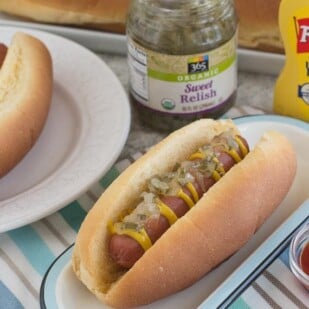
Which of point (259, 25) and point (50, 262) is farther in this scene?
point (259, 25)

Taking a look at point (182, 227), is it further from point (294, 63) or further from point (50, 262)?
point (294, 63)

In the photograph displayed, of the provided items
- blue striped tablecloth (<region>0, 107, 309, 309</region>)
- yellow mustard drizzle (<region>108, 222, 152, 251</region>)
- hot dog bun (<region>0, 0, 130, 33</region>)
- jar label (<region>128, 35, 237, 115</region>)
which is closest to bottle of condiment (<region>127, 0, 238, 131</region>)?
jar label (<region>128, 35, 237, 115</region>)

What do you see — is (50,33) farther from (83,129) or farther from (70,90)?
(83,129)

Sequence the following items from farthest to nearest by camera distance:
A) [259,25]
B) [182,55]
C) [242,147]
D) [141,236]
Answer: [259,25] → [182,55] → [242,147] → [141,236]

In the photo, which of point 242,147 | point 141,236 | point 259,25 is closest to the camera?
point 141,236

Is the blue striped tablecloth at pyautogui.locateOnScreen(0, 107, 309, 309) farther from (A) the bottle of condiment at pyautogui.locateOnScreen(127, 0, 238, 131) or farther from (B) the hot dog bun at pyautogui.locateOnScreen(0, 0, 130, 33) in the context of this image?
(B) the hot dog bun at pyautogui.locateOnScreen(0, 0, 130, 33)

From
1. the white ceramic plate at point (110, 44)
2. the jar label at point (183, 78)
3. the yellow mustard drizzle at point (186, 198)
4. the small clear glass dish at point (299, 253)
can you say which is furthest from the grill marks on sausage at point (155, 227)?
the white ceramic plate at point (110, 44)

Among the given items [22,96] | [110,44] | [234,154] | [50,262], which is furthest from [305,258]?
[110,44]
